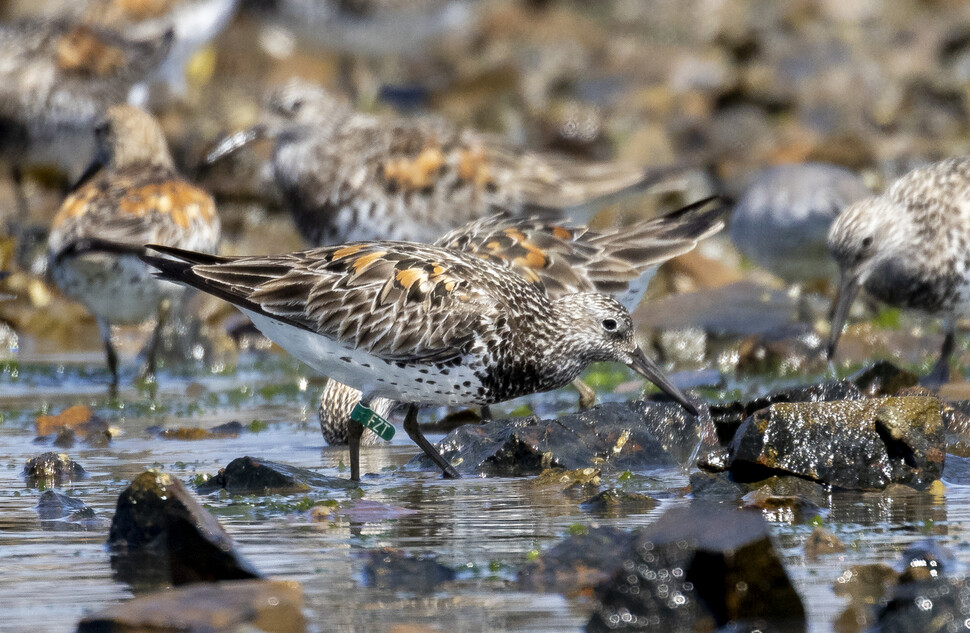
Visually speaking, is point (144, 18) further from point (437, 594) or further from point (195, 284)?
point (437, 594)

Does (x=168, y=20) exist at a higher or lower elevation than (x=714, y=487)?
higher

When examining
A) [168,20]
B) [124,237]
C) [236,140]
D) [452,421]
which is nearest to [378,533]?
[452,421]

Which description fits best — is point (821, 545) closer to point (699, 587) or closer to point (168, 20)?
point (699, 587)

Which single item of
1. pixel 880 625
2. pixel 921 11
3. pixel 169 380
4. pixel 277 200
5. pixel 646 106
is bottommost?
pixel 880 625

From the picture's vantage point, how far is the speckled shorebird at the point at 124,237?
29.0ft

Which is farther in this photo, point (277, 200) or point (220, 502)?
point (277, 200)

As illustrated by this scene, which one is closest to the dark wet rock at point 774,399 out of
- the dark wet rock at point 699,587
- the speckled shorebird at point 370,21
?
the dark wet rock at point 699,587

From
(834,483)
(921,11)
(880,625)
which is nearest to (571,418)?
(834,483)

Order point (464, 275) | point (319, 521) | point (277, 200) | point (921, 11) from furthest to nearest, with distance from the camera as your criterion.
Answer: point (921, 11), point (277, 200), point (464, 275), point (319, 521)

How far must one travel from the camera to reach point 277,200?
45.9 ft

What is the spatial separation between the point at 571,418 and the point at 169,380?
4002 millimetres

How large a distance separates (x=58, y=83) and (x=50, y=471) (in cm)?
821

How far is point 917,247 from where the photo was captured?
7977 mm

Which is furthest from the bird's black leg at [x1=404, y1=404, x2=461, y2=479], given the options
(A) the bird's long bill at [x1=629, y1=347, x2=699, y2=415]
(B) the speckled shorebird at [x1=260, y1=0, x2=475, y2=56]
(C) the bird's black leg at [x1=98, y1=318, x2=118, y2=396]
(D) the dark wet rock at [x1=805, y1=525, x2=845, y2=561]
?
(B) the speckled shorebird at [x1=260, y1=0, x2=475, y2=56]
